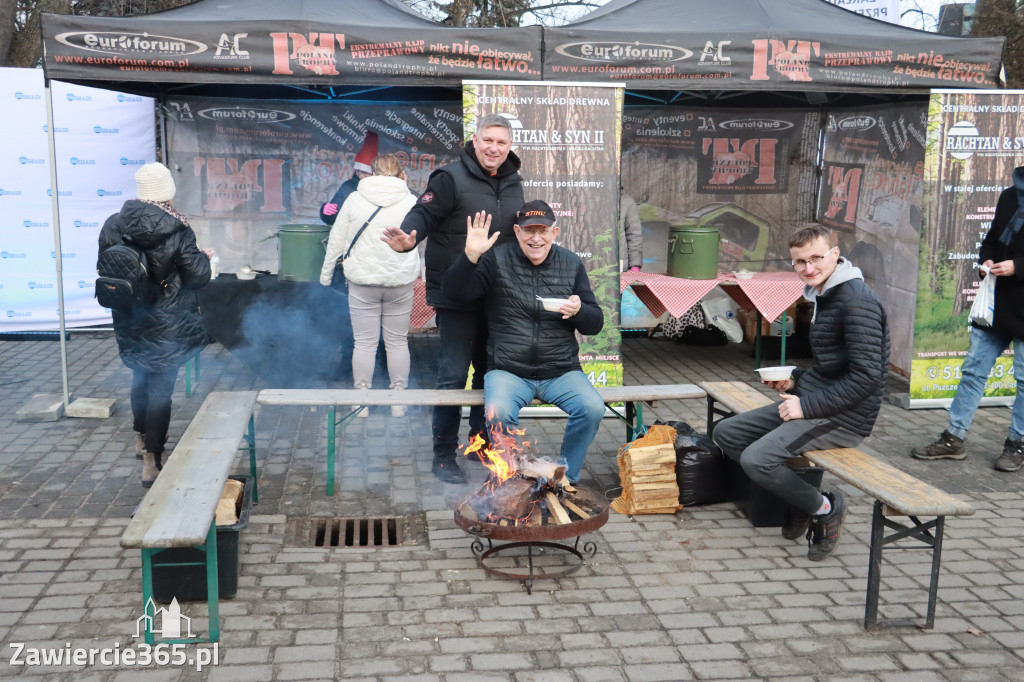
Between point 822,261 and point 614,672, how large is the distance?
2.18m

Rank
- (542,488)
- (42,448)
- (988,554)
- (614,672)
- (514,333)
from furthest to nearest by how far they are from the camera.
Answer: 1. (42,448)
2. (514,333)
3. (988,554)
4. (542,488)
5. (614,672)

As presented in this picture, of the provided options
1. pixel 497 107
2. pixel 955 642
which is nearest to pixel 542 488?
pixel 955 642

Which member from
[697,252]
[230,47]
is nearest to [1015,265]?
[697,252]

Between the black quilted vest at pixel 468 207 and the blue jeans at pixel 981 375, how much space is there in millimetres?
3263

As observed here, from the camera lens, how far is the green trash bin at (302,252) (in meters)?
7.60

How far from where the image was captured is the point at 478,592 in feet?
14.4

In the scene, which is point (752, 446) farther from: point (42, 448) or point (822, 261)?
point (42, 448)

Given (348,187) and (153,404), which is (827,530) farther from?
(348,187)

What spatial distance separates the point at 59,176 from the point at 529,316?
6.30 metres

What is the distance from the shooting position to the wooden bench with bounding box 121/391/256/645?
3.57m

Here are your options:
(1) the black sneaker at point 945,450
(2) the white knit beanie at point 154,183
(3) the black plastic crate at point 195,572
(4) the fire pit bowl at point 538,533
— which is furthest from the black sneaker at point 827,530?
(2) the white knit beanie at point 154,183

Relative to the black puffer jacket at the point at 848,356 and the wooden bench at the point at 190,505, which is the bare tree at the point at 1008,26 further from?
the wooden bench at the point at 190,505

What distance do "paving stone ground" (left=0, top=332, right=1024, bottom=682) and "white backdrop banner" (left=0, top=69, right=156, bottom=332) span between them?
12.0 ft

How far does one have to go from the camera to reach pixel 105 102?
30.2ft
